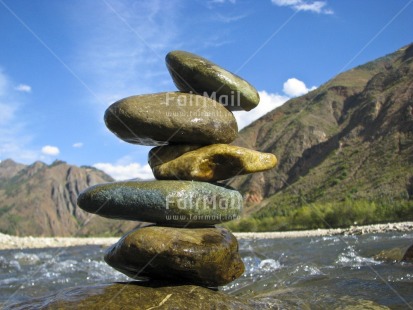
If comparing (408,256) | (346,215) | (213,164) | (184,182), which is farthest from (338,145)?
(184,182)

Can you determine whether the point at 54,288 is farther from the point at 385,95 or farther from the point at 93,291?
the point at 385,95

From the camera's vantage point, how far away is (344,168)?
9462cm

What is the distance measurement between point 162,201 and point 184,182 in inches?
22.4

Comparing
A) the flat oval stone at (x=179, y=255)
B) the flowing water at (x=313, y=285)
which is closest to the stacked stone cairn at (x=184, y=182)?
the flat oval stone at (x=179, y=255)

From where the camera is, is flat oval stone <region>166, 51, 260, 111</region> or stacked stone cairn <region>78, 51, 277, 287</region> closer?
stacked stone cairn <region>78, 51, 277, 287</region>

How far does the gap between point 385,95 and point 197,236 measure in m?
116

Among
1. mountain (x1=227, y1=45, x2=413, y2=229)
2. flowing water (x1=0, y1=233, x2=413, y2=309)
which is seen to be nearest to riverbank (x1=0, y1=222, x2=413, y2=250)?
mountain (x1=227, y1=45, x2=413, y2=229)

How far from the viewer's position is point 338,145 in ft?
374

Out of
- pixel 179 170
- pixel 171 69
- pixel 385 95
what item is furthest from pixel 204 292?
pixel 385 95

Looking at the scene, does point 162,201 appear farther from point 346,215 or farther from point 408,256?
point 346,215

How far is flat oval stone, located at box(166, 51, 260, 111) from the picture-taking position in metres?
8.95

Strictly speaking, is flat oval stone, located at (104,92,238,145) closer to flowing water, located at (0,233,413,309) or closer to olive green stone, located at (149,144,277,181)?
olive green stone, located at (149,144,277,181)

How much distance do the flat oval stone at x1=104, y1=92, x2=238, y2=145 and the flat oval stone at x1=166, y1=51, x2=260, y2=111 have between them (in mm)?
355

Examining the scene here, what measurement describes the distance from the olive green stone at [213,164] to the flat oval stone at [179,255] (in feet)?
3.59
